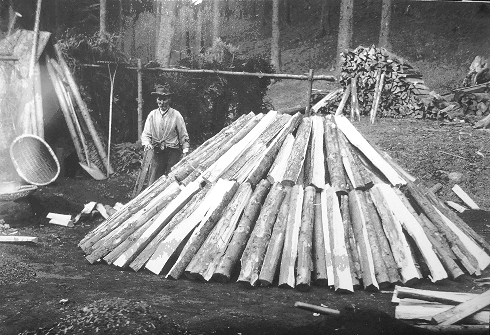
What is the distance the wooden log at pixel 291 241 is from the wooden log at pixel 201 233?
69 centimetres

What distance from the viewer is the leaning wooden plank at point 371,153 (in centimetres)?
520

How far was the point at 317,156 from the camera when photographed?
5.59 meters

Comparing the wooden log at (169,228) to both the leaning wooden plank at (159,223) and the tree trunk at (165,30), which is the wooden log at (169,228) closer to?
the leaning wooden plank at (159,223)

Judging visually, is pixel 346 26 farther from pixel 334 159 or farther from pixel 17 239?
pixel 17 239

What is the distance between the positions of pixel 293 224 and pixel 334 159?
1.22 meters

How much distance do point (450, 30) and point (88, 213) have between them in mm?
15572

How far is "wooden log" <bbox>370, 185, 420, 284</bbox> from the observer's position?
416 cm

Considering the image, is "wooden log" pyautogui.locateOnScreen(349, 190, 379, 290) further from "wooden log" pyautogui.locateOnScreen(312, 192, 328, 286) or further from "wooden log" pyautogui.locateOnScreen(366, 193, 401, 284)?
"wooden log" pyautogui.locateOnScreen(312, 192, 328, 286)

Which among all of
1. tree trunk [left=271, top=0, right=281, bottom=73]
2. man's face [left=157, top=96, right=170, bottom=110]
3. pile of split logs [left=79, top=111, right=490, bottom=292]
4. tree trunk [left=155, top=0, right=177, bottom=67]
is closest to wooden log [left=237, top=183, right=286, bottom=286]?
pile of split logs [left=79, top=111, right=490, bottom=292]

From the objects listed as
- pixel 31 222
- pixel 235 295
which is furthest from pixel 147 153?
pixel 235 295

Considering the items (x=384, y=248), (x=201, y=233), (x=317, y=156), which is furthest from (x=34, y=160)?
(x=384, y=248)

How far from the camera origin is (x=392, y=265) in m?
4.24

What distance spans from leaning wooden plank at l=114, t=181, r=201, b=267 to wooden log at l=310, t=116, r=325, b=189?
53.5 inches

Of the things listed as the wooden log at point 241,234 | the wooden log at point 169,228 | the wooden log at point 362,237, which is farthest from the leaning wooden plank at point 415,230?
the wooden log at point 169,228
